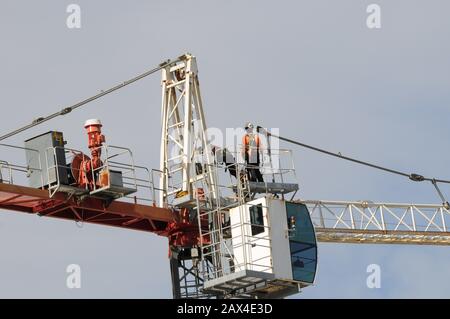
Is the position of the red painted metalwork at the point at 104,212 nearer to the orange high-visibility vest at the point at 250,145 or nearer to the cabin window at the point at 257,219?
the orange high-visibility vest at the point at 250,145

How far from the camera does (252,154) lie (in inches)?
3351

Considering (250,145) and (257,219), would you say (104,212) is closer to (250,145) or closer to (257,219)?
(257,219)

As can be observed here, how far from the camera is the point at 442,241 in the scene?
102 m

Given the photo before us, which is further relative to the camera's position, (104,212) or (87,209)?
(104,212)

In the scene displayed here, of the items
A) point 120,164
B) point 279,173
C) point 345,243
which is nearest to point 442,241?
point 345,243

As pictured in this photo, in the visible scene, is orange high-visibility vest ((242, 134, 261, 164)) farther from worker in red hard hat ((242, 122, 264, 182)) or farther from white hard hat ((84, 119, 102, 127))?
white hard hat ((84, 119, 102, 127))

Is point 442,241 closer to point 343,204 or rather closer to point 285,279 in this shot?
point 343,204

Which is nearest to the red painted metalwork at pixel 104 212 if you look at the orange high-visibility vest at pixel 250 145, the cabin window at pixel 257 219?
the orange high-visibility vest at pixel 250 145

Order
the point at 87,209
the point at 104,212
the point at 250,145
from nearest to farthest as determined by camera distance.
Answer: the point at 87,209
the point at 104,212
the point at 250,145

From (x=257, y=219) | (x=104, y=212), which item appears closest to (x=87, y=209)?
(x=104, y=212)

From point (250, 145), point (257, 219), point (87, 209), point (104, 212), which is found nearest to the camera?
point (257, 219)

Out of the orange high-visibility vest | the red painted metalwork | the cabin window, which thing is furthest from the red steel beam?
the cabin window

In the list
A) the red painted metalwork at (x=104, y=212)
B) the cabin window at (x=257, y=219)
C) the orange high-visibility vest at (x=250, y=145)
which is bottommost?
the cabin window at (x=257, y=219)

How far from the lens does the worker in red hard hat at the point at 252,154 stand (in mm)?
84875
